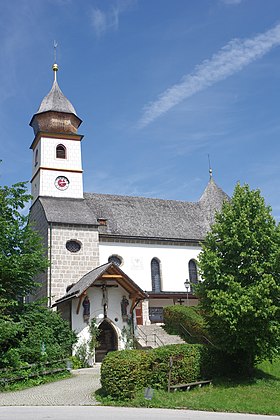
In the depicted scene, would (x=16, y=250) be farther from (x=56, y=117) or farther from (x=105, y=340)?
(x=56, y=117)

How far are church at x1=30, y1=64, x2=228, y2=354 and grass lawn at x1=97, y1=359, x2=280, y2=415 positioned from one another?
10794 millimetres

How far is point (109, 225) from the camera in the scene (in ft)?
116

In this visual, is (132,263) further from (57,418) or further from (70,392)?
(57,418)

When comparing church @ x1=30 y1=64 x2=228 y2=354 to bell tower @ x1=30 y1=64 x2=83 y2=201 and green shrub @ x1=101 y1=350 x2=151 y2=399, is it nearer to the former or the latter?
bell tower @ x1=30 y1=64 x2=83 y2=201

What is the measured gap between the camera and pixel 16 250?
21234 mm

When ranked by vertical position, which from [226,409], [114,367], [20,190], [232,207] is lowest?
[226,409]

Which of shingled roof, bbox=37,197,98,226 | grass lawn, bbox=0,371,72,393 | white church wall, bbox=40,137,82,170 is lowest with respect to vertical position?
grass lawn, bbox=0,371,72,393

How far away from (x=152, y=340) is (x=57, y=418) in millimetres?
16216

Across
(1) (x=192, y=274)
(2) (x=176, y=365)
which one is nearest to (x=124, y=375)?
(2) (x=176, y=365)

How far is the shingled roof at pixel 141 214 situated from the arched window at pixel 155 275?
189 cm

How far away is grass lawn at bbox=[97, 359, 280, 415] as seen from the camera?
14969 mm

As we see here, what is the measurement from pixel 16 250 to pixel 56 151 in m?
15.8

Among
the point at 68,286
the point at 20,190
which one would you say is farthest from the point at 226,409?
the point at 68,286

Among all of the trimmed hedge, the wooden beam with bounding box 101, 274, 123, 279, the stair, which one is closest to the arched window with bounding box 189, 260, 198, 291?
the stair
